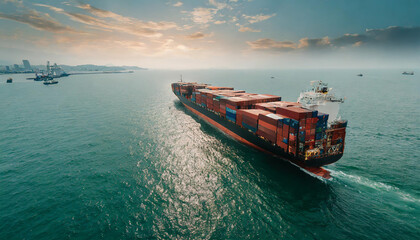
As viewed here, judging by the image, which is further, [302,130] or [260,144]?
[260,144]

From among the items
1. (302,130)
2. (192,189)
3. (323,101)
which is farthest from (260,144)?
(192,189)

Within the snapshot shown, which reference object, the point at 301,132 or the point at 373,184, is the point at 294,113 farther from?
the point at 373,184

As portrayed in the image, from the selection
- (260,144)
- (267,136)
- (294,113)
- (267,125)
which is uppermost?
(294,113)

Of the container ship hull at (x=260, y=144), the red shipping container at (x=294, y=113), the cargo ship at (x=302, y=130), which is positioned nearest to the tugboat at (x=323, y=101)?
the cargo ship at (x=302, y=130)

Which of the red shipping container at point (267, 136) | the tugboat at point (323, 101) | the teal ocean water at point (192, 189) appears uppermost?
the tugboat at point (323, 101)

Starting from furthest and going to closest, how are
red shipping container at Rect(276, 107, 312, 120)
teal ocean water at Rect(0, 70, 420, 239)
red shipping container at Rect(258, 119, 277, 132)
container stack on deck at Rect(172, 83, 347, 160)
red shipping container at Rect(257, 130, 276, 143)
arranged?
red shipping container at Rect(257, 130, 276, 143) → red shipping container at Rect(258, 119, 277, 132) → container stack on deck at Rect(172, 83, 347, 160) → red shipping container at Rect(276, 107, 312, 120) → teal ocean water at Rect(0, 70, 420, 239)

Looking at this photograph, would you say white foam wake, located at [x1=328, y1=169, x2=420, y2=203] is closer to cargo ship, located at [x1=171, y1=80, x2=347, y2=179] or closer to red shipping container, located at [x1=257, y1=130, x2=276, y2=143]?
cargo ship, located at [x1=171, y1=80, x2=347, y2=179]

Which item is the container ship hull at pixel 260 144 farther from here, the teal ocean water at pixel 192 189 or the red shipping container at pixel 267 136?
the teal ocean water at pixel 192 189

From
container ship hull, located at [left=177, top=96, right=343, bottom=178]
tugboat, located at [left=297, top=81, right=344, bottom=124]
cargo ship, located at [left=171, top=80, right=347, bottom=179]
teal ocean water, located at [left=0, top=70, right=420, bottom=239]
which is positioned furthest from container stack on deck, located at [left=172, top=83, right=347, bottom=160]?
teal ocean water, located at [left=0, top=70, right=420, bottom=239]

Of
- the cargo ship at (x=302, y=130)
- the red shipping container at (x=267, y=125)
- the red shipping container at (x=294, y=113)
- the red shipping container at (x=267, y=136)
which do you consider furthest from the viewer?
the red shipping container at (x=267, y=136)
